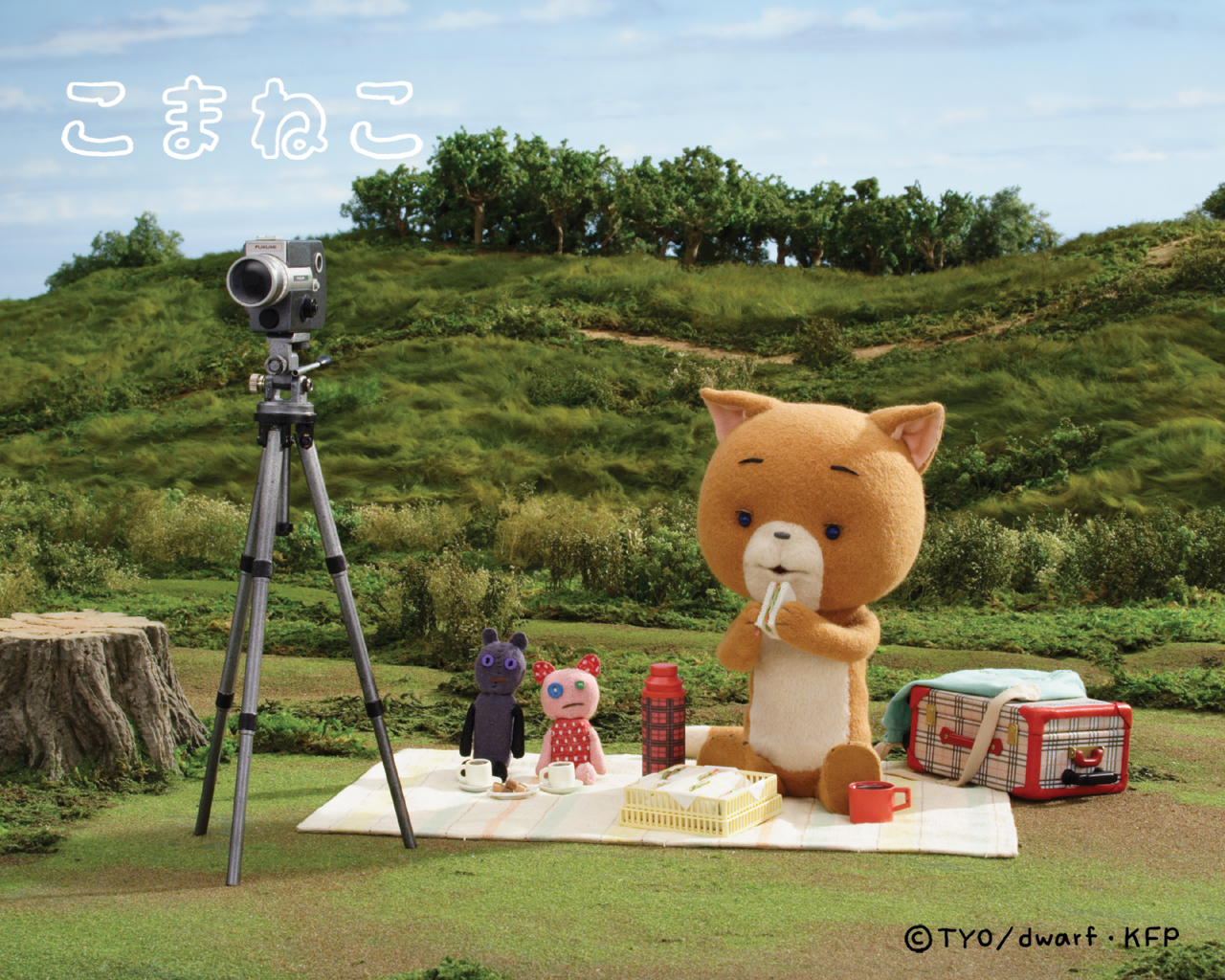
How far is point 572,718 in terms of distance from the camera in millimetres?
6363

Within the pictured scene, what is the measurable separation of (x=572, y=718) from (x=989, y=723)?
2.22 metres

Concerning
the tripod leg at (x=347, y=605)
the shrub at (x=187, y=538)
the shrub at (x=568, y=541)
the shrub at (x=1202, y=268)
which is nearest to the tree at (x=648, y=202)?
the shrub at (x=1202, y=268)

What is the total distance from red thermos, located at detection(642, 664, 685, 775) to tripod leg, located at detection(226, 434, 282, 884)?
2136 millimetres

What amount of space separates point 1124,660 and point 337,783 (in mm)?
6419

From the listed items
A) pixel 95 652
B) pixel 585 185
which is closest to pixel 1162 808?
pixel 95 652

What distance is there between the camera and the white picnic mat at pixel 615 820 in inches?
212

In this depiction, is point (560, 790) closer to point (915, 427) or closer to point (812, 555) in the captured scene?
point (812, 555)

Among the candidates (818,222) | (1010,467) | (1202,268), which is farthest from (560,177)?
(1010,467)

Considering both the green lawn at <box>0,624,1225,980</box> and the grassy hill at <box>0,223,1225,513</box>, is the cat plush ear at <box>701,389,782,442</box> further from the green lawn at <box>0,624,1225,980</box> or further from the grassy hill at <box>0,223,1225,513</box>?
the grassy hill at <box>0,223,1225,513</box>

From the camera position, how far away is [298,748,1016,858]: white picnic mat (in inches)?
212

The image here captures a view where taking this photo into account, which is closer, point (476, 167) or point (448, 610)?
point (448, 610)

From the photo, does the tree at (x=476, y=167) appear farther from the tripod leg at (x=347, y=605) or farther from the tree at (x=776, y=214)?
the tripod leg at (x=347, y=605)

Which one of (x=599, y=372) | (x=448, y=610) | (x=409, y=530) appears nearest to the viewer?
(x=448, y=610)

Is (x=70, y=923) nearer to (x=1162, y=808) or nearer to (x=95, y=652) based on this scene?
(x=95, y=652)
